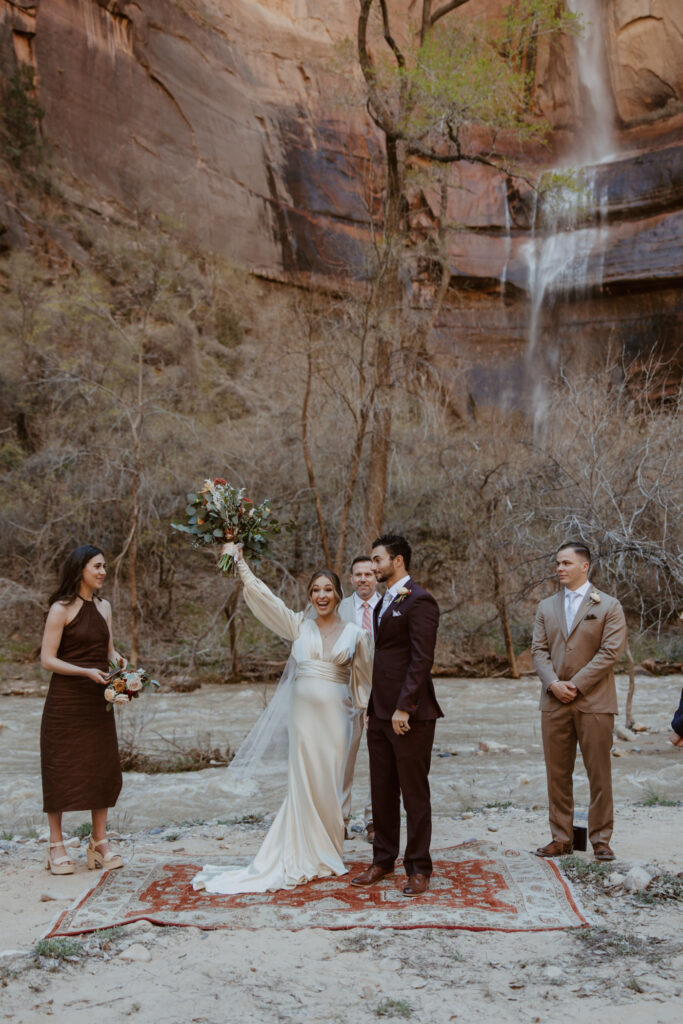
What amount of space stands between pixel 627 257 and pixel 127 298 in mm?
16987

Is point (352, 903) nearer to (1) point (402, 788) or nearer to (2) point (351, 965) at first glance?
(1) point (402, 788)

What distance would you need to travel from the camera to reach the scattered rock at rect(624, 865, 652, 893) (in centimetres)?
496

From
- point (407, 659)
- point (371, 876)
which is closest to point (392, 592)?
point (407, 659)

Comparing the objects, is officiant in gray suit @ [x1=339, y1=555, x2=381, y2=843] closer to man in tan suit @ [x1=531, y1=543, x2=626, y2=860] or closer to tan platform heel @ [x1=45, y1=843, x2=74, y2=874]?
man in tan suit @ [x1=531, y1=543, x2=626, y2=860]

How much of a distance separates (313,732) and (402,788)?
653 millimetres

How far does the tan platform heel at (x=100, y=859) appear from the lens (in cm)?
557

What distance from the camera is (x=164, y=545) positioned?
20203 millimetres

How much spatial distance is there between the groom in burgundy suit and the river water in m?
2.95

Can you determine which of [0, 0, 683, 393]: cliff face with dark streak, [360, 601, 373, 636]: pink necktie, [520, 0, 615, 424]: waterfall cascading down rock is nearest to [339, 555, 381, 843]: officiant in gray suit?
[360, 601, 373, 636]: pink necktie

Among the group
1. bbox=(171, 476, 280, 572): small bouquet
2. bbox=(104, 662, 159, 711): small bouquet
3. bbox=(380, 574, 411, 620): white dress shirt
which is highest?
bbox=(171, 476, 280, 572): small bouquet

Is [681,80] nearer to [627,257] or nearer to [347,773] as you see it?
[627,257]

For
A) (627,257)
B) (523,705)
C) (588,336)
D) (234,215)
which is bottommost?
(523,705)

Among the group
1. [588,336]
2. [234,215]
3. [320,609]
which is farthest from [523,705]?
[234,215]

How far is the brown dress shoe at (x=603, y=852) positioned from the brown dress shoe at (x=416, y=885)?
124cm
